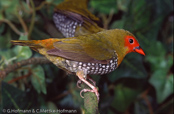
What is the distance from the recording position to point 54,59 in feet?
6.79

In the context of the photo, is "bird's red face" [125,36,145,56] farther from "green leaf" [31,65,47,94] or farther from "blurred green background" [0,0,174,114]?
"green leaf" [31,65,47,94]

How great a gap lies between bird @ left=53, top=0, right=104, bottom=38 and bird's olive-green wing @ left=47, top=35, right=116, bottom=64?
48 centimetres

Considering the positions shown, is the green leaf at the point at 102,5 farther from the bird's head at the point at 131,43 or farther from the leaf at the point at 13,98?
the leaf at the point at 13,98

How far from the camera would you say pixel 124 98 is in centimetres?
302

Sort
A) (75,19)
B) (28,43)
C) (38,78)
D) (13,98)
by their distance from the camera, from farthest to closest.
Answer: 1. (75,19)
2. (38,78)
3. (13,98)
4. (28,43)

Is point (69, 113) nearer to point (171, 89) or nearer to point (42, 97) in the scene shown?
point (42, 97)

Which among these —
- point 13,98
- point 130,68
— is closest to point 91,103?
point 13,98

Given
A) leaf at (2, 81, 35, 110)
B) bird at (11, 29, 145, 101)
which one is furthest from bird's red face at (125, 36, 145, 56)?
leaf at (2, 81, 35, 110)

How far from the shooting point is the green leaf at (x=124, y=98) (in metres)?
3.02

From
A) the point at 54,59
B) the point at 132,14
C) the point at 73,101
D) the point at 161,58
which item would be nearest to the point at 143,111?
the point at 161,58

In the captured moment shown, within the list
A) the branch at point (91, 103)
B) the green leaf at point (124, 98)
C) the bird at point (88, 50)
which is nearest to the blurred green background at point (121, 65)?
the green leaf at point (124, 98)

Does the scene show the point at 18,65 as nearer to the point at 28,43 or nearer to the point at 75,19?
the point at 28,43

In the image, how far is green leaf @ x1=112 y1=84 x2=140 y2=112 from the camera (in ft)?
9.91

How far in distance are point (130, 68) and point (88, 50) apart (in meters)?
0.92
